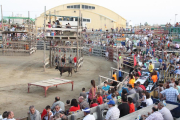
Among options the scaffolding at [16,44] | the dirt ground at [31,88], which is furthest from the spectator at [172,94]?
the scaffolding at [16,44]

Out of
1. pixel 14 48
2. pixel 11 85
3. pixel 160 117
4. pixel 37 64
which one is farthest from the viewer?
pixel 14 48

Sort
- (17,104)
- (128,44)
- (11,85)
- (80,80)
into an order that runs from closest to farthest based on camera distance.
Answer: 1. (17,104)
2. (11,85)
3. (80,80)
4. (128,44)

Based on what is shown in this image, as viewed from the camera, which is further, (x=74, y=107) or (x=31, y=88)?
(x=31, y=88)

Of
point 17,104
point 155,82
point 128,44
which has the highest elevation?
point 128,44

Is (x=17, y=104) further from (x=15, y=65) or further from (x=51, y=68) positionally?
(x=15, y=65)

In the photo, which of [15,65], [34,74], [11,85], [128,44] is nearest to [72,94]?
[11,85]

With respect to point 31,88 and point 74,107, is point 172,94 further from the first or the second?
point 31,88

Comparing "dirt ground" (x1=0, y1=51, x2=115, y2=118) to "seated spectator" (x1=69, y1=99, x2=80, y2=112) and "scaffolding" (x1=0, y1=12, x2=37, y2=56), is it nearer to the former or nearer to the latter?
"seated spectator" (x1=69, y1=99, x2=80, y2=112)

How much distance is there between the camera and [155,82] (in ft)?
46.7

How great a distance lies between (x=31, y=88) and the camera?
1691 cm

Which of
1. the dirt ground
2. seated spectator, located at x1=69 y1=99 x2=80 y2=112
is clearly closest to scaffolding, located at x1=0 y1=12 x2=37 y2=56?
the dirt ground

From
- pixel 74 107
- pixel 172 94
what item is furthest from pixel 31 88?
pixel 172 94

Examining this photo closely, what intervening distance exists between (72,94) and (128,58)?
366 inches

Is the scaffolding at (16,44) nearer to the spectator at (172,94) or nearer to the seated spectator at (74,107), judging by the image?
the seated spectator at (74,107)
